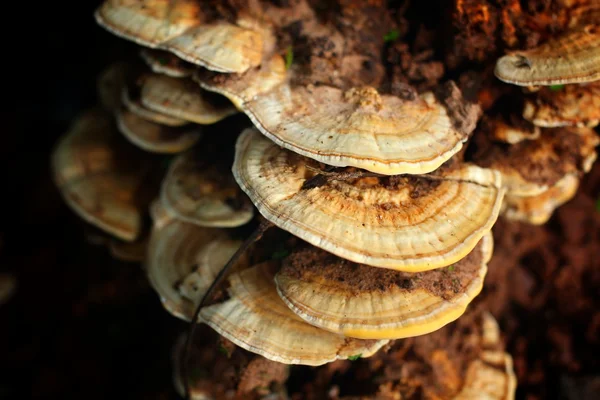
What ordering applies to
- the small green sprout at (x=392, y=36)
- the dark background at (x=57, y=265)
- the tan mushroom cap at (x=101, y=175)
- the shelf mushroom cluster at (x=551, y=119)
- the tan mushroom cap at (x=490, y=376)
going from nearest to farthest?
the shelf mushroom cluster at (x=551, y=119)
the small green sprout at (x=392, y=36)
the tan mushroom cap at (x=490, y=376)
the tan mushroom cap at (x=101, y=175)
the dark background at (x=57, y=265)

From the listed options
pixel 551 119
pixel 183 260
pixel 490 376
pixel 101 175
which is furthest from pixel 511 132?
pixel 101 175

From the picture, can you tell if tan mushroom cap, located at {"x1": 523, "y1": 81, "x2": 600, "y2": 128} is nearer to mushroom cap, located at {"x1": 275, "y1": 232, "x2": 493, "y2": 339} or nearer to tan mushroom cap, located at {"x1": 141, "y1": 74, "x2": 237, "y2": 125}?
mushroom cap, located at {"x1": 275, "y1": 232, "x2": 493, "y2": 339}

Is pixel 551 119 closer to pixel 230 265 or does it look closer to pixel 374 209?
pixel 374 209

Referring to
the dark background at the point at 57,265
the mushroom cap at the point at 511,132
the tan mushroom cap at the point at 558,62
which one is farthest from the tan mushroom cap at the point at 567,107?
the dark background at the point at 57,265

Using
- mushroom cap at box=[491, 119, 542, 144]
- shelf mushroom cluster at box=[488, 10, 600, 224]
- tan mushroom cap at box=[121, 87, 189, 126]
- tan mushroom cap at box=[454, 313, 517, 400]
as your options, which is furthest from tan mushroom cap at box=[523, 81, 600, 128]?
tan mushroom cap at box=[121, 87, 189, 126]

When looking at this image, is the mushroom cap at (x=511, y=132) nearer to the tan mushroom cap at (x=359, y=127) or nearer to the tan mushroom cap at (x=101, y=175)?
the tan mushroom cap at (x=359, y=127)

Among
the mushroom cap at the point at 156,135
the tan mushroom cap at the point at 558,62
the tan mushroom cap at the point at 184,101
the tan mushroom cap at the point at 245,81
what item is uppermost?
the tan mushroom cap at the point at 558,62

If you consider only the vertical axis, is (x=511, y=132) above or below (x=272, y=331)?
above
